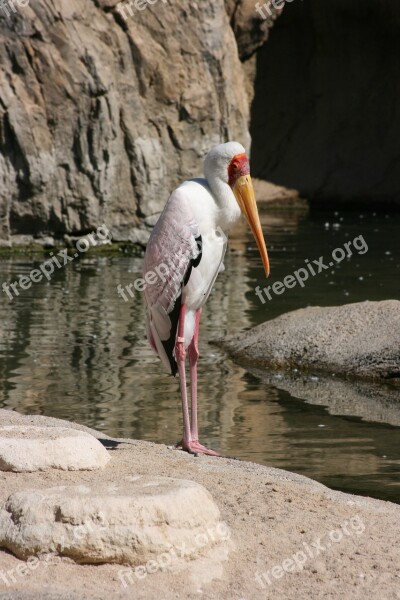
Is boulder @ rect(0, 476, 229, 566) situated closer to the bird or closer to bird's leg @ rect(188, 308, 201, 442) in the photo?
the bird

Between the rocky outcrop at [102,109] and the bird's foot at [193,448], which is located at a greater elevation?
the rocky outcrop at [102,109]

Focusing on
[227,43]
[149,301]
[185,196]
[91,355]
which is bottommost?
[91,355]

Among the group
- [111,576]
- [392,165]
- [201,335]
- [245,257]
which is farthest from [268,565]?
[392,165]

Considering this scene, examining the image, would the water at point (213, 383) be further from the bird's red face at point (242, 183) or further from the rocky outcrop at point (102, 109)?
the bird's red face at point (242, 183)

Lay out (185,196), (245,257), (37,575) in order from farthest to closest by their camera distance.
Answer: (245,257) < (185,196) < (37,575)

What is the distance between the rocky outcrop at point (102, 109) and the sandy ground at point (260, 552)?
33.5 feet

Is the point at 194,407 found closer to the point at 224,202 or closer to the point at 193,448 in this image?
the point at 193,448

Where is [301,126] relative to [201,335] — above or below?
above

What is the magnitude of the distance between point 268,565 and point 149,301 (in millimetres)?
2042

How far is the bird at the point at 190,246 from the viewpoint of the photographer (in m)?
5.98

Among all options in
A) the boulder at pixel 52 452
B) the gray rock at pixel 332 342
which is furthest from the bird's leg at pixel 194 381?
the gray rock at pixel 332 342

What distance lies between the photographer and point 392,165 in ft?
76.5

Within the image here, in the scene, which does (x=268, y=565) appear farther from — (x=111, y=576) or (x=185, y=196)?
(x=185, y=196)

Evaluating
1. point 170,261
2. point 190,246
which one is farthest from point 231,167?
point 170,261
